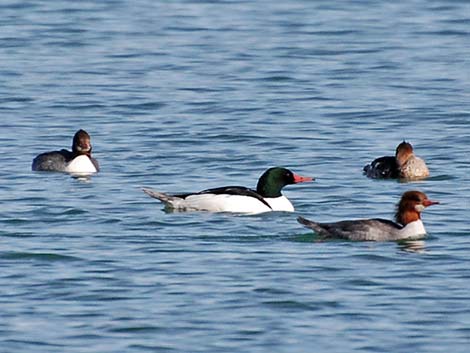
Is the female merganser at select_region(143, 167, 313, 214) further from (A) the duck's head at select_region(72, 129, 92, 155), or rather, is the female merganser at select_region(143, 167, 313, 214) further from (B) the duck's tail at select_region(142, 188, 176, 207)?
(A) the duck's head at select_region(72, 129, 92, 155)

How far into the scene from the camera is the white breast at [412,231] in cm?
1862

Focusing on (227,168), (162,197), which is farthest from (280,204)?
(227,168)

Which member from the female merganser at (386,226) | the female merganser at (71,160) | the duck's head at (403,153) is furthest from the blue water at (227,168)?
the duck's head at (403,153)

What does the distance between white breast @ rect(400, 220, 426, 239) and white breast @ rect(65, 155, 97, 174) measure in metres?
5.99

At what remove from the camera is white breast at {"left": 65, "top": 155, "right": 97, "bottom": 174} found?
76.5 feet

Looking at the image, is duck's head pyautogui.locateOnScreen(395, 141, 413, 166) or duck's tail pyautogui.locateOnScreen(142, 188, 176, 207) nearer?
duck's tail pyautogui.locateOnScreen(142, 188, 176, 207)

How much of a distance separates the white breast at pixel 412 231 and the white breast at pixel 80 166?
5995 mm

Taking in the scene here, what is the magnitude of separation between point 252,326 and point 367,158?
31.3 ft

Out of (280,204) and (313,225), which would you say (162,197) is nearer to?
(280,204)

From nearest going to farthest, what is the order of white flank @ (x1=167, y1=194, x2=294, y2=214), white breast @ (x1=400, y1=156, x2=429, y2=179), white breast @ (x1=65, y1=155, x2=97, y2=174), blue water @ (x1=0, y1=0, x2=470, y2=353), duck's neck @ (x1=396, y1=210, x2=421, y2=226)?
blue water @ (x1=0, y1=0, x2=470, y2=353) < duck's neck @ (x1=396, y1=210, x2=421, y2=226) < white flank @ (x1=167, y1=194, x2=294, y2=214) < white breast @ (x1=400, y1=156, x2=429, y2=179) < white breast @ (x1=65, y1=155, x2=97, y2=174)

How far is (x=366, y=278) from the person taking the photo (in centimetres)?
1688

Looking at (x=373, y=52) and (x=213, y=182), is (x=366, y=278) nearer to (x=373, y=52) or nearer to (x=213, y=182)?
(x=213, y=182)

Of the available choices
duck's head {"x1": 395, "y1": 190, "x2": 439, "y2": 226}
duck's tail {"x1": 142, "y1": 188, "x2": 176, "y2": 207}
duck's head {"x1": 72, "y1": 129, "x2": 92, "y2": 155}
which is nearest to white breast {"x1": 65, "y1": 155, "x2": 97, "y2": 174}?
duck's head {"x1": 72, "y1": 129, "x2": 92, "y2": 155}

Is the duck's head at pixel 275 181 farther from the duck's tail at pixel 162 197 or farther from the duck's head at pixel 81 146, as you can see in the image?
the duck's head at pixel 81 146
